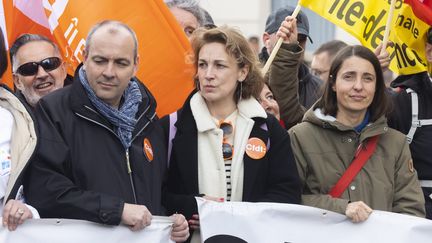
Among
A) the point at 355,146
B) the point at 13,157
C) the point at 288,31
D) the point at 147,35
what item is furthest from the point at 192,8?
the point at 13,157

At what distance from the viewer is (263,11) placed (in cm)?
1867

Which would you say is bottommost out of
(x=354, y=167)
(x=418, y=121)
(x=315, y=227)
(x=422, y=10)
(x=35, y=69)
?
(x=315, y=227)

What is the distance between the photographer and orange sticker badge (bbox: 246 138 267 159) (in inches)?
230

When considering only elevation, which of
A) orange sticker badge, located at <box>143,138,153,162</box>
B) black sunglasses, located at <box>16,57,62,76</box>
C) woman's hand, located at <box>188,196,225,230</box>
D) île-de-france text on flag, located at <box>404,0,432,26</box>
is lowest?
woman's hand, located at <box>188,196,225,230</box>

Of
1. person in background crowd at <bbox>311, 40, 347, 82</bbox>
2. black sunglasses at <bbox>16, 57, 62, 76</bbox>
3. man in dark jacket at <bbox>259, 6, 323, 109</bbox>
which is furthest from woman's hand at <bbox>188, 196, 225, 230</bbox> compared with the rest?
person in background crowd at <bbox>311, 40, 347, 82</bbox>

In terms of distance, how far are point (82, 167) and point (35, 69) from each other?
141 centimetres

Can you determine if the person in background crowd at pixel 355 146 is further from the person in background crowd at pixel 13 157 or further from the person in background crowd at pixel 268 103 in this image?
the person in background crowd at pixel 13 157

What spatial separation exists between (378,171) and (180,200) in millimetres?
1158

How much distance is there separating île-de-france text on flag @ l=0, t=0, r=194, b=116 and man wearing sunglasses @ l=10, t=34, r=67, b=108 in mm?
167

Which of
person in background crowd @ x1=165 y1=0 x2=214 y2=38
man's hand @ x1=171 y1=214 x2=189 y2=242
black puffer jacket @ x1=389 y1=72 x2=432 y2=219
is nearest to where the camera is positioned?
man's hand @ x1=171 y1=214 x2=189 y2=242

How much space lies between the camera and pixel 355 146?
20.7ft

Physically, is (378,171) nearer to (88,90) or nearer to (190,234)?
(190,234)

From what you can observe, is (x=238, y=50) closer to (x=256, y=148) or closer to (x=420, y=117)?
(x=256, y=148)

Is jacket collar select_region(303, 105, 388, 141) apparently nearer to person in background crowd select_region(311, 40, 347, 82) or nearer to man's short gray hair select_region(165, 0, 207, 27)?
man's short gray hair select_region(165, 0, 207, 27)
